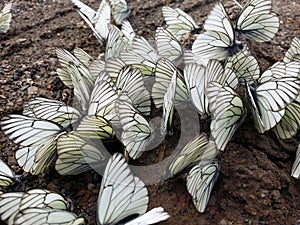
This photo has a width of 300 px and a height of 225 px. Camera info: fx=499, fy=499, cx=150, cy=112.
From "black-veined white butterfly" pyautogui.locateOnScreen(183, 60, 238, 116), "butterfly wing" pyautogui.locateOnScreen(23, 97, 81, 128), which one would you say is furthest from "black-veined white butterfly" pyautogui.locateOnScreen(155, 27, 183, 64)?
→ "butterfly wing" pyautogui.locateOnScreen(23, 97, 81, 128)

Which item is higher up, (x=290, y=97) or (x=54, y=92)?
(x=290, y=97)

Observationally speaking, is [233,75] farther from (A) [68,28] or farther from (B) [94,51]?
(A) [68,28]

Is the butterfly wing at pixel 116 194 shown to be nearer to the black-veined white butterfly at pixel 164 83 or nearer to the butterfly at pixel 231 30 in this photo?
the black-veined white butterfly at pixel 164 83

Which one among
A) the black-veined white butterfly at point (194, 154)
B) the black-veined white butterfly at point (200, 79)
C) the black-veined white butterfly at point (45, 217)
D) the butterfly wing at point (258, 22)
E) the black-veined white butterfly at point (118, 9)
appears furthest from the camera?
the black-veined white butterfly at point (118, 9)

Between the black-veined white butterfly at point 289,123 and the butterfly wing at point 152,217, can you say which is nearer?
the butterfly wing at point 152,217

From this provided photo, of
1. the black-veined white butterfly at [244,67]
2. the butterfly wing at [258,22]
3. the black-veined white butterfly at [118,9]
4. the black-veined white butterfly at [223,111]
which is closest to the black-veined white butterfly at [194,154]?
the black-veined white butterfly at [223,111]

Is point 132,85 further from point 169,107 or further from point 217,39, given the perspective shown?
Result: point 217,39

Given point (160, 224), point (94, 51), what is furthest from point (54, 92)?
point (160, 224)
